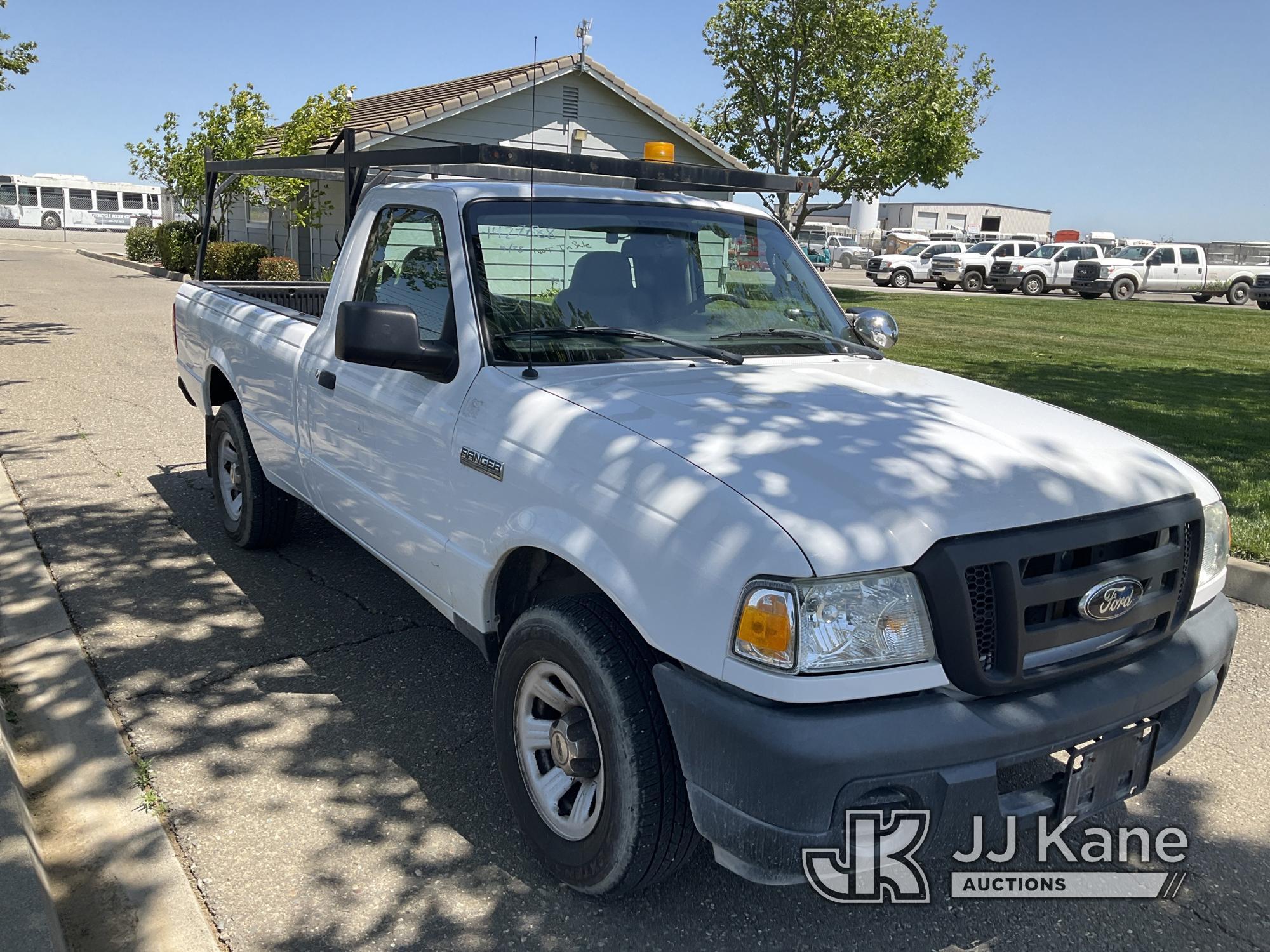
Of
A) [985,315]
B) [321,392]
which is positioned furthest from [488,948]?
[985,315]

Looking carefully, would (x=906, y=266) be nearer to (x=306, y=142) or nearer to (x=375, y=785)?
(x=306, y=142)

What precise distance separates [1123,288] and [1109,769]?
33861 mm

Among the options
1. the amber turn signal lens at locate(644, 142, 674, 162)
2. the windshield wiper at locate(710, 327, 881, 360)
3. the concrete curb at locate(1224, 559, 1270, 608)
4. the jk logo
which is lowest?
the concrete curb at locate(1224, 559, 1270, 608)

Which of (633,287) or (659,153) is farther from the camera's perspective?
(659,153)

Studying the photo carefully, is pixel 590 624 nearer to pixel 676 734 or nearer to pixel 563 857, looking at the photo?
pixel 676 734

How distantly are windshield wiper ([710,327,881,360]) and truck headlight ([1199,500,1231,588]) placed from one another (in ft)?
4.55

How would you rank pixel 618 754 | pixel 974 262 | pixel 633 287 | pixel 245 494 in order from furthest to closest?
pixel 974 262, pixel 245 494, pixel 633 287, pixel 618 754

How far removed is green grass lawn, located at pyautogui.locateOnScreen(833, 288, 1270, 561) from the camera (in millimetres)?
7828

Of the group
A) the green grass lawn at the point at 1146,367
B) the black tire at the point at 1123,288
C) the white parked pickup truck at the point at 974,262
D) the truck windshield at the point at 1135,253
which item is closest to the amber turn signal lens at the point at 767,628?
the green grass lawn at the point at 1146,367

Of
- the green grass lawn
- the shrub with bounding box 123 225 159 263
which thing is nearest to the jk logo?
the green grass lawn

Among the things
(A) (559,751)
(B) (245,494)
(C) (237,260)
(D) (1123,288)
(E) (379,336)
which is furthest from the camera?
(D) (1123,288)

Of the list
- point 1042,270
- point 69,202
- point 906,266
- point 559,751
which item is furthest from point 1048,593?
point 69,202

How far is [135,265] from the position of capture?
99.8ft

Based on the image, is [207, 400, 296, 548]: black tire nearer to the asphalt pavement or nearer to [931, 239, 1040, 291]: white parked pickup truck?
the asphalt pavement
